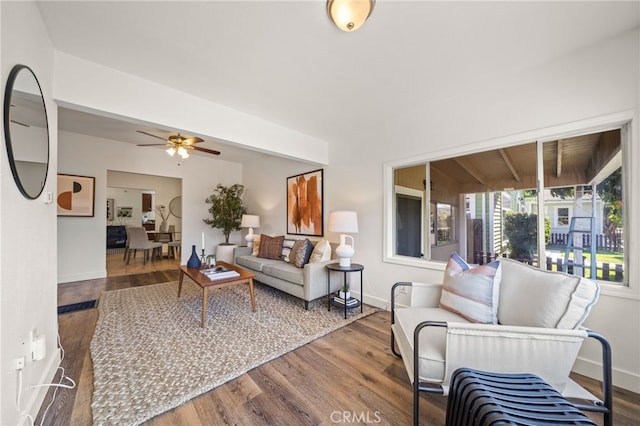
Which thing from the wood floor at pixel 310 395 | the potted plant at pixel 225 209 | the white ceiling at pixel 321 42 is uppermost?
the white ceiling at pixel 321 42

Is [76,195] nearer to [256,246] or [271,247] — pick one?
[256,246]

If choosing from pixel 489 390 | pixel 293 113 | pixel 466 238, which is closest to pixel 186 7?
pixel 293 113

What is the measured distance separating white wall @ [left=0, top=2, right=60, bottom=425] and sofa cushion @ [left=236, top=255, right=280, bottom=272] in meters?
2.29

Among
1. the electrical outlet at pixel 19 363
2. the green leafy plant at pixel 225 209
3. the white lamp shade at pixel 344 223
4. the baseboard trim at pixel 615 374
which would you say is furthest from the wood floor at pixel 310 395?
the green leafy plant at pixel 225 209

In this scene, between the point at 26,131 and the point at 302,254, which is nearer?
the point at 26,131

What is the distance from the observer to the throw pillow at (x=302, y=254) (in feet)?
Result: 11.3

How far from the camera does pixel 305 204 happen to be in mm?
4359

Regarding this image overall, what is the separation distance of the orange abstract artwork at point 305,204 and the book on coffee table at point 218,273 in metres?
1.59

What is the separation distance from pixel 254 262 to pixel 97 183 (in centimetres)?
342

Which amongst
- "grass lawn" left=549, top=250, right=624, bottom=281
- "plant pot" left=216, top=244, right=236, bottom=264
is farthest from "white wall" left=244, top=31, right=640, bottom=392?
"plant pot" left=216, top=244, right=236, bottom=264

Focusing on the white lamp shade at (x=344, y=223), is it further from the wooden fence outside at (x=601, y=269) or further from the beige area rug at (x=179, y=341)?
the wooden fence outside at (x=601, y=269)

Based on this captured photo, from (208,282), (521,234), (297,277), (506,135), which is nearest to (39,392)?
(208,282)

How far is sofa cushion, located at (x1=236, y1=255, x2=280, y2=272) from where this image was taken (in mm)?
3840

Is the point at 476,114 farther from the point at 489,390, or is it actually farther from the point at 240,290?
the point at 240,290
